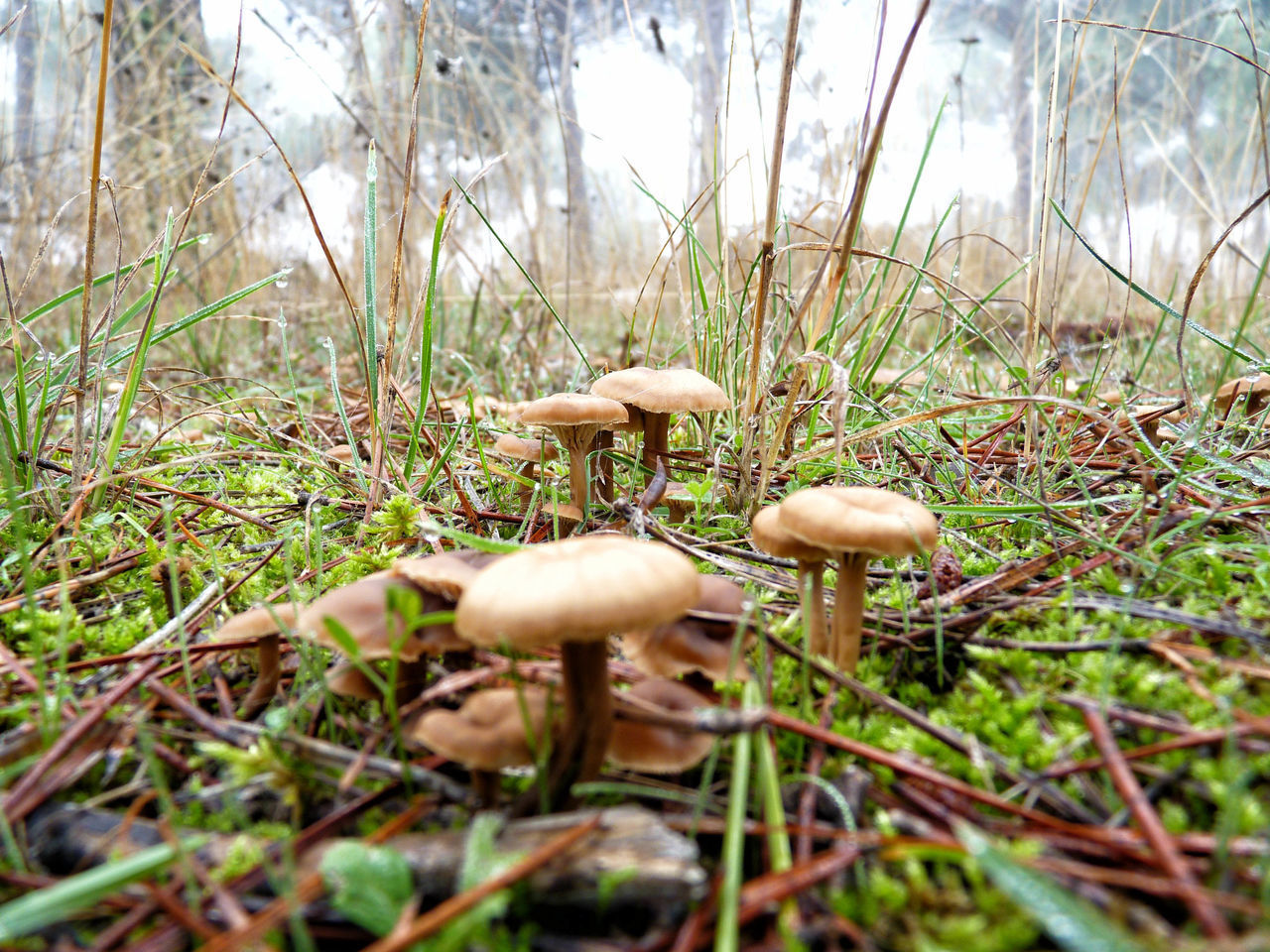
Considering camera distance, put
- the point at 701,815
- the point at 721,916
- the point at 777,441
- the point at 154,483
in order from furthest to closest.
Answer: the point at 154,483, the point at 777,441, the point at 701,815, the point at 721,916

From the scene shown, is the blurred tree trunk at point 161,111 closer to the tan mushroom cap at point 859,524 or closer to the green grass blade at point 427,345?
the green grass blade at point 427,345

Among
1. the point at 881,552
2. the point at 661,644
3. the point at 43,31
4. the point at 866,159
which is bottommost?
the point at 661,644

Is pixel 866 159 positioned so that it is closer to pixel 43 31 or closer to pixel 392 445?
pixel 392 445

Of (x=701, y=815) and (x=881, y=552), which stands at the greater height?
(x=881, y=552)

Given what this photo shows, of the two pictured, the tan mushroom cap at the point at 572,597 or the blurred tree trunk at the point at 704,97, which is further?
the blurred tree trunk at the point at 704,97

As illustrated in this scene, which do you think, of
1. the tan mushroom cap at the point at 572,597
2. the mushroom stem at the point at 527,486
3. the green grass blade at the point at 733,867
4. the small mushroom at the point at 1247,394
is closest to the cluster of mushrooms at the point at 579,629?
the tan mushroom cap at the point at 572,597

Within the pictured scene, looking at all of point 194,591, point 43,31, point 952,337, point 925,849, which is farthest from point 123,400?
point 43,31
